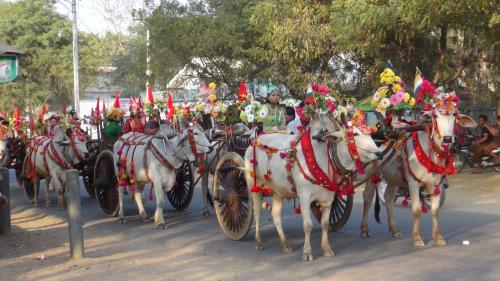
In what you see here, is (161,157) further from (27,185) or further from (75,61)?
(75,61)

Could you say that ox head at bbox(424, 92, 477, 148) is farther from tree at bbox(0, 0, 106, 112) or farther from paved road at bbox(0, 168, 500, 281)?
tree at bbox(0, 0, 106, 112)

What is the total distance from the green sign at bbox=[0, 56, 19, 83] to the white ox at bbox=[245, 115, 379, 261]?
13.7ft

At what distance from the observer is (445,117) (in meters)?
8.99

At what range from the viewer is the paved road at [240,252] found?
8.29 meters

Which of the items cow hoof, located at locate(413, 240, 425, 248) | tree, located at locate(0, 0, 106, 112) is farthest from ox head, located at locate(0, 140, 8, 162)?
tree, located at locate(0, 0, 106, 112)

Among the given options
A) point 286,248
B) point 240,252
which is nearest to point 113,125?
point 240,252

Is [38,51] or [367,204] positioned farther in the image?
[38,51]

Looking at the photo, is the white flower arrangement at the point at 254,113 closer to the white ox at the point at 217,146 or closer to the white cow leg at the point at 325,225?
the white ox at the point at 217,146

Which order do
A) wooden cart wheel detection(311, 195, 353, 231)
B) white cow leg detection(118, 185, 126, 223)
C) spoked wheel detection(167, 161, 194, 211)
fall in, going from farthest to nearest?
spoked wheel detection(167, 161, 194, 211) → white cow leg detection(118, 185, 126, 223) → wooden cart wheel detection(311, 195, 353, 231)

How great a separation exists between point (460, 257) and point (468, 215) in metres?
3.91

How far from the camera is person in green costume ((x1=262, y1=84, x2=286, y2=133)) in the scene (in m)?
11.0

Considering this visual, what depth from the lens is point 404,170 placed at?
31.7ft

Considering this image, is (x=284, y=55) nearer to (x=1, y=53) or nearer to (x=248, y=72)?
(x=248, y=72)

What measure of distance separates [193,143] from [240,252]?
9.65ft
